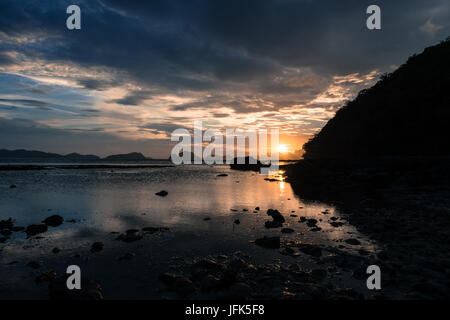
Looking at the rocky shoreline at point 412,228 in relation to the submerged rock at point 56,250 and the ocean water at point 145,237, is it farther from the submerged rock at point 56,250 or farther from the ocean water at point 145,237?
the submerged rock at point 56,250

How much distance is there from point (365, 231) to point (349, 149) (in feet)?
287

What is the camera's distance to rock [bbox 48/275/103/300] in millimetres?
8695

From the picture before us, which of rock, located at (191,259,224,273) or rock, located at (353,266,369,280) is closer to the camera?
rock, located at (353,266,369,280)

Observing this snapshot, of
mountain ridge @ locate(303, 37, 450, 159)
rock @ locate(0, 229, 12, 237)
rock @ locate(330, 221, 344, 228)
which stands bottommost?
rock @ locate(0, 229, 12, 237)

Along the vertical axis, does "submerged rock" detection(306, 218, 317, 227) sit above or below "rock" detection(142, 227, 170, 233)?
above

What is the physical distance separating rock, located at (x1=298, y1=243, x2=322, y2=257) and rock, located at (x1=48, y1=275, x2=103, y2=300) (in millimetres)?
10375

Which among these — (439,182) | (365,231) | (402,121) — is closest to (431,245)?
(365,231)

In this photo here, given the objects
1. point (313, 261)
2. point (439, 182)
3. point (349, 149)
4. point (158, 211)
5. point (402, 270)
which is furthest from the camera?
Answer: point (349, 149)

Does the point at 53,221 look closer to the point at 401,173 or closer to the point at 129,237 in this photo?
the point at 129,237

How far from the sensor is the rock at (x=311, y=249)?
12.8 metres

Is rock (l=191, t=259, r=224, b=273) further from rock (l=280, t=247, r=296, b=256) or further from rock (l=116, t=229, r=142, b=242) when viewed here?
rock (l=116, t=229, r=142, b=242)

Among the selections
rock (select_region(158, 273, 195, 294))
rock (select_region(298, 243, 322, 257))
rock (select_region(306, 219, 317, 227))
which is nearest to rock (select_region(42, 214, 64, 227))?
rock (select_region(158, 273, 195, 294))
